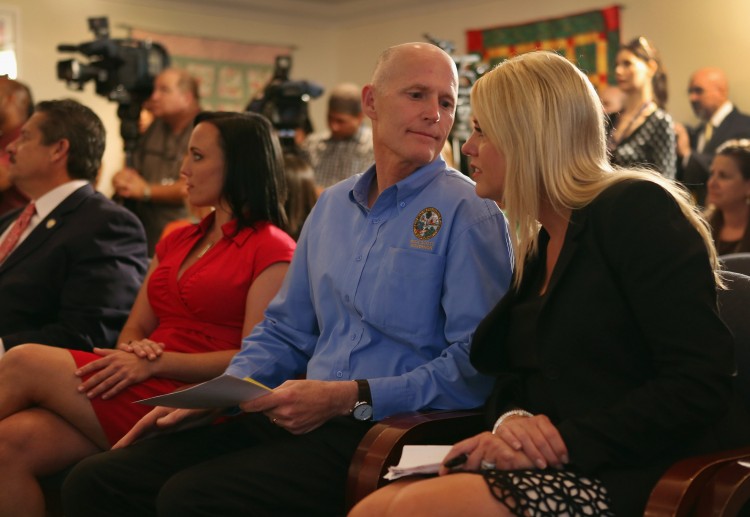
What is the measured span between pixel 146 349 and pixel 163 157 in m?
2.55

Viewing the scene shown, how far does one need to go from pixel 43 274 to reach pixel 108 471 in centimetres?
87

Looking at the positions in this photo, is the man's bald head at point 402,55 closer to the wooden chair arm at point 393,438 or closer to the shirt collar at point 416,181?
the shirt collar at point 416,181

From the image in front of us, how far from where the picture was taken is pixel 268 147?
257 centimetres

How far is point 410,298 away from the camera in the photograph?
199 cm

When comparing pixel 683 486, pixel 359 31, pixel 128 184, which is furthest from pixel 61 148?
pixel 359 31

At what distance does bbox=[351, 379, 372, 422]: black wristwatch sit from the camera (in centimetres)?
190

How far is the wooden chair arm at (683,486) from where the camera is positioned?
1384mm

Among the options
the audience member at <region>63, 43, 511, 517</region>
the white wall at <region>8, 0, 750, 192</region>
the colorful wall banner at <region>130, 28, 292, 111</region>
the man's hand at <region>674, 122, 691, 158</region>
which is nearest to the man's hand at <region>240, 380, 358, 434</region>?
the audience member at <region>63, 43, 511, 517</region>

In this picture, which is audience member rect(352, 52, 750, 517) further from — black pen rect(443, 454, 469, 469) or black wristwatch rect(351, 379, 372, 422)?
black wristwatch rect(351, 379, 372, 422)

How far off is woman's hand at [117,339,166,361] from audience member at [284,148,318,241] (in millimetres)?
914

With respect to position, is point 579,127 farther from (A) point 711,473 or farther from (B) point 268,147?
(B) point 268,147

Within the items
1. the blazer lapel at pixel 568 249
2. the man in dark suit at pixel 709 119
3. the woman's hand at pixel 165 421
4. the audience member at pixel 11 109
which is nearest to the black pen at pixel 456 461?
the blazer lapel at pixel 568 249

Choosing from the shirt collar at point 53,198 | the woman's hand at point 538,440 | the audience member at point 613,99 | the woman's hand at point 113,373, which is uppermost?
the shirt collar at point 53,198

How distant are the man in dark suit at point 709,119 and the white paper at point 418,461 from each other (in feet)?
14.7
